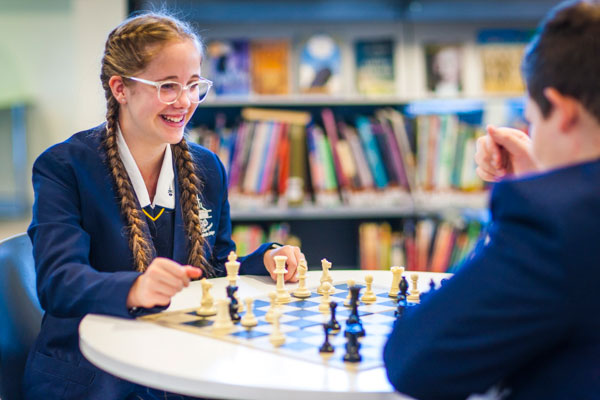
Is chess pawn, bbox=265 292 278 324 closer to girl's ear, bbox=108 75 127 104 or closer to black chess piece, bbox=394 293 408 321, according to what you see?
black chess piece, bbox=394 293 408 321

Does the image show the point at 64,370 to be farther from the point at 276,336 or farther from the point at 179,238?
the point at 276,336

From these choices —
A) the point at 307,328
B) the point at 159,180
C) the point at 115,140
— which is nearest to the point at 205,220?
the point at 159,180

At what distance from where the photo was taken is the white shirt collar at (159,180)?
A: 5.94 ft

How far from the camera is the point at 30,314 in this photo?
5.76 ft

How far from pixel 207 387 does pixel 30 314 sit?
932 millimetres

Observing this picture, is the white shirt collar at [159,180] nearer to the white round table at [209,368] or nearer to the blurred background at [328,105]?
the white round table at [209,368]

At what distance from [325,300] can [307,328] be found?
0.71 feet

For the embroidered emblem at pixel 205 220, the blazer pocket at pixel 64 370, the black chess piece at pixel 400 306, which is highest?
the embroidered emblem at pixel 205 220

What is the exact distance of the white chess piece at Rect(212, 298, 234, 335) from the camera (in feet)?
4.33

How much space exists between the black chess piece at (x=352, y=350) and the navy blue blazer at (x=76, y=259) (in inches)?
20.0

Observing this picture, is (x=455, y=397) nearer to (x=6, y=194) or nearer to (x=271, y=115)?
(x=271, y=115)

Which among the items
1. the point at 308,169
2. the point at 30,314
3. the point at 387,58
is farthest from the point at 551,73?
the point at 387,58

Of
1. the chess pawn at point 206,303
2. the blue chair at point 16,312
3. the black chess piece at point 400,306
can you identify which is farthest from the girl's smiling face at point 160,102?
the black chess piece at point 400,306

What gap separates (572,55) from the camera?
92 cm
